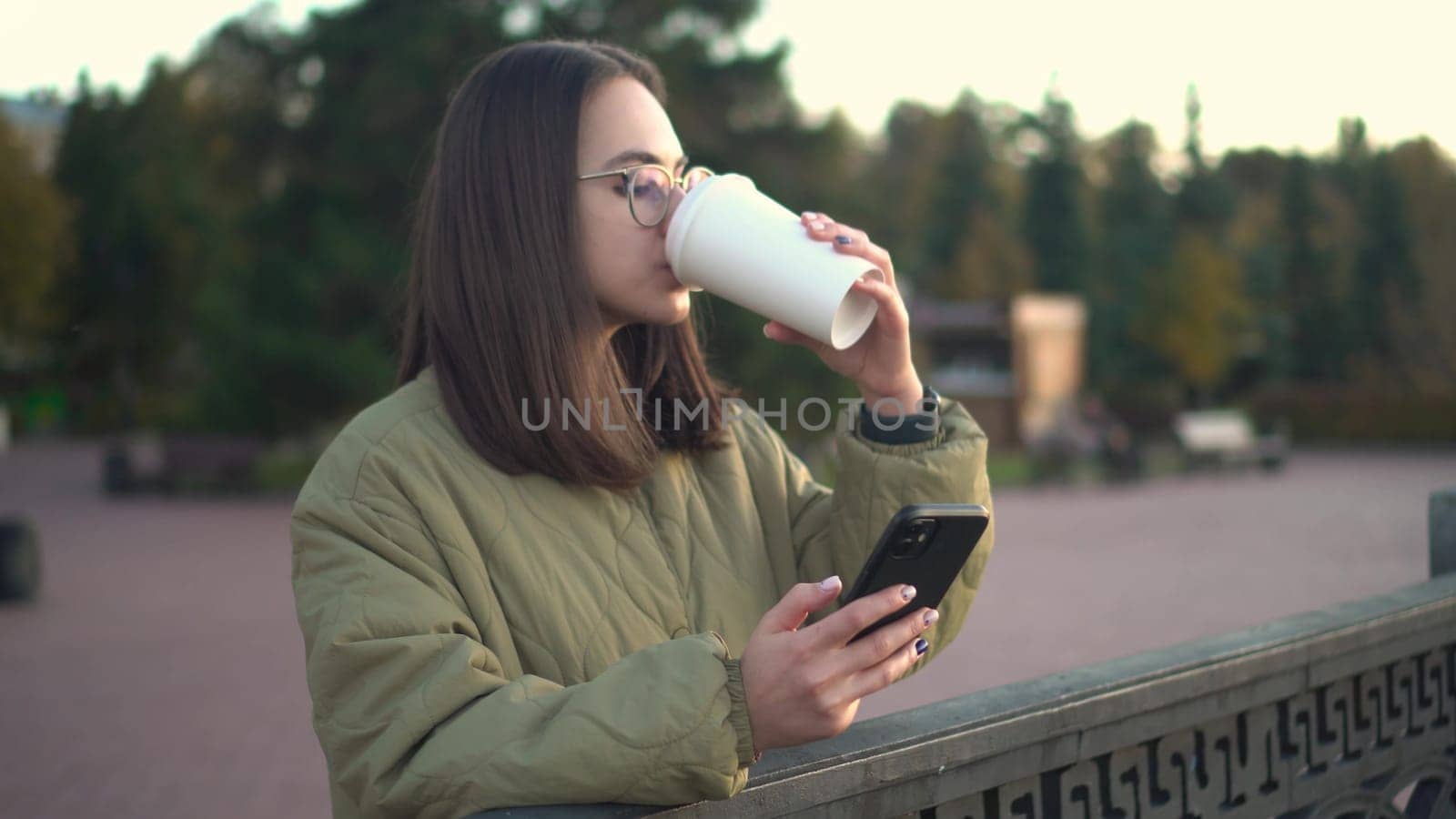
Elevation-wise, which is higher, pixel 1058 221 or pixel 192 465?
pixel 1058 221

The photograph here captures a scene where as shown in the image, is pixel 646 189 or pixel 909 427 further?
pixel 909 427

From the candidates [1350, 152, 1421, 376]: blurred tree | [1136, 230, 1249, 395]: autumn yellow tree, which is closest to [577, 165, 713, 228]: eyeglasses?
[1136, 230, 1249, 395]: autumn yellow tree

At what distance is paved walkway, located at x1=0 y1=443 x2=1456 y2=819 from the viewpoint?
6.07 m

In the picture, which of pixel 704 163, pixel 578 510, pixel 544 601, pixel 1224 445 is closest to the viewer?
pixel 544 601

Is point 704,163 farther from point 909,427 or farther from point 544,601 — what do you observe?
point 544,601

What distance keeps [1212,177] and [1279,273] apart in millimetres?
5418

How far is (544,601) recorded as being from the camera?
1.62m

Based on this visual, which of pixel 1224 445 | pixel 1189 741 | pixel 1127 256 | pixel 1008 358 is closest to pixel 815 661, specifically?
pixel 1189 741

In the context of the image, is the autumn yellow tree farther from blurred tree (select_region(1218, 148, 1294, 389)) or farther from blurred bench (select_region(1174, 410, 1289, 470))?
blurred bench (select_region(1174, 410, 1289, 470))

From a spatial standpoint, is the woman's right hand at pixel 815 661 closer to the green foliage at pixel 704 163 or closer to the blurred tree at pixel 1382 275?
the green foliage at pixel 704 163

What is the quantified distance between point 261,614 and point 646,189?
9.22 m

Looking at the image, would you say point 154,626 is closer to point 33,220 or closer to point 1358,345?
point 33,220

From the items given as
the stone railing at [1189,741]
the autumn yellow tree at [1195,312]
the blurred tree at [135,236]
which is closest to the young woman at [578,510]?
the stone railing at [1189,741]

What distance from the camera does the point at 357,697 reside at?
143 cm
